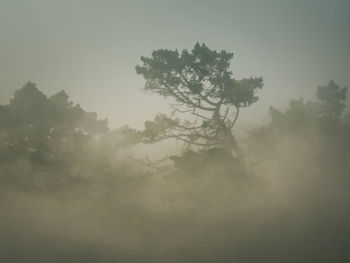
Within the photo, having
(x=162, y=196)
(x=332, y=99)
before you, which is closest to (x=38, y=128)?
(x=162, y=196)

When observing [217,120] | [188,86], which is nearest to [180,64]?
[188,86]

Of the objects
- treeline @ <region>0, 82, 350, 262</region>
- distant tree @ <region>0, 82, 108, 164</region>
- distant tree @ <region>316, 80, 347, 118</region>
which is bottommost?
treeline @ <region>0, 82, 350, 262</region>

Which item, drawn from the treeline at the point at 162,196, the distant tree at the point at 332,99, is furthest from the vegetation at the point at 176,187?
the distant tree at the point at 332,99

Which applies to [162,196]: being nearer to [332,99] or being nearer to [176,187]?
[176,187]

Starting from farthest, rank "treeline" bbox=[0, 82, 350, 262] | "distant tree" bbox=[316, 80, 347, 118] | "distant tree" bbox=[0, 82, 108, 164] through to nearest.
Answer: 1. "distant tree" bbox=[316, 80, 347, 118]
2. "distant tree" bbox=[0, 82, 108, 164]
3. "treeline" bbox=[0, 82, 350, 262]

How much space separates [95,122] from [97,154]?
Answer: 166 inches

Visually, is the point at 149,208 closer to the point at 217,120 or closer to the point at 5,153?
the point at 217,120

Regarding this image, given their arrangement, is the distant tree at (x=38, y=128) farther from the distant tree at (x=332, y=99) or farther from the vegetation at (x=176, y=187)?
the distant tree at (x=332, y=99)

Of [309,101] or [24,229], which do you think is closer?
[24,229]

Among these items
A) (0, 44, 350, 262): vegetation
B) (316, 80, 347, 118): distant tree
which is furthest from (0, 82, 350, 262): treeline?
(316, 80, 347, 118): distant tree

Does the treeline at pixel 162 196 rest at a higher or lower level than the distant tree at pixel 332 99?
lower

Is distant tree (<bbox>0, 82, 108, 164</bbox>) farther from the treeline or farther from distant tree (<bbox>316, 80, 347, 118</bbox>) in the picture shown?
distant tree (<bbox>316, 80, 347, 118</bbox>)

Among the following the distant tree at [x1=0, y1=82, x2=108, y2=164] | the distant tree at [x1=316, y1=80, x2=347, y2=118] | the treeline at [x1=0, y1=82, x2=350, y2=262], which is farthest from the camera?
the distant tree at [x1=316, y1=80, x2=347, y2=118]

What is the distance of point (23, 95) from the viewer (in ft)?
72.8
